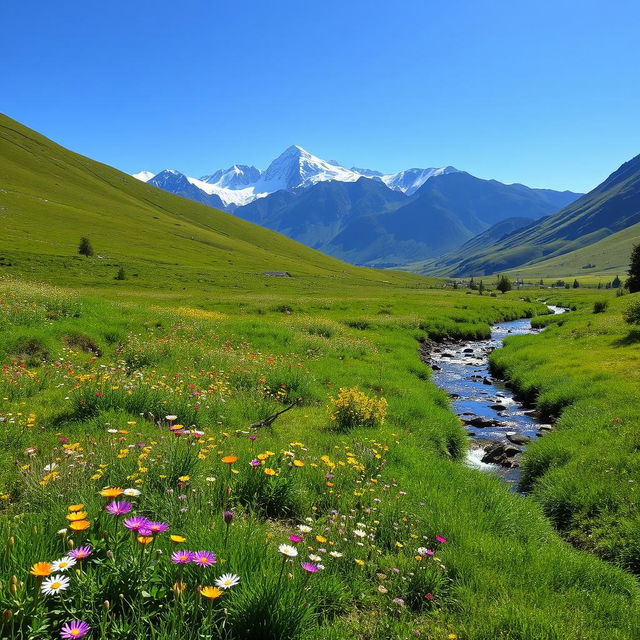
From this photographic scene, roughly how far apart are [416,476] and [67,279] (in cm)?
6899

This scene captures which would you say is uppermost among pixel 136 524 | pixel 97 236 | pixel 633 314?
pixel 97 236

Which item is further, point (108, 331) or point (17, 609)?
point (108, 331)

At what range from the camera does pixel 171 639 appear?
273 cm

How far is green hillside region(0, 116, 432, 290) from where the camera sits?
73.8 meters

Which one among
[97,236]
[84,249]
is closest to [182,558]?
[84,249]

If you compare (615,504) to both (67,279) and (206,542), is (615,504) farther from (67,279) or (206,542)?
(67,279)

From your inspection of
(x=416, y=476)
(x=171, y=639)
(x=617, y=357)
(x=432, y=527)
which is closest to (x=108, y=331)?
(x=416, y=476)

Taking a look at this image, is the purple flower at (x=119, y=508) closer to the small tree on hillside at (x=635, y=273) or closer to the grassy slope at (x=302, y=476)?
the grassy slope at (x=302, y=476)

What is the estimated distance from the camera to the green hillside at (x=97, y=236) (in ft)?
242

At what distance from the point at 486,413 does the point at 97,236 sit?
11795 centimetres

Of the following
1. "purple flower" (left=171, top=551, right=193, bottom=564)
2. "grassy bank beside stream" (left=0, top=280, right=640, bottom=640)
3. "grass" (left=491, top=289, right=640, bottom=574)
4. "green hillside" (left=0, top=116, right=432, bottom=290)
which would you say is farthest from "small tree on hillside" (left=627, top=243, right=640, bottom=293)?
"purple flower" (left=171, top=551, right=193, bottom=564)

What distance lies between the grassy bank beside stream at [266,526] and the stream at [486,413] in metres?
1.52

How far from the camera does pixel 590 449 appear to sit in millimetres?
11680

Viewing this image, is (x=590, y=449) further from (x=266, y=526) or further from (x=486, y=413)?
(x=266, y=526)
